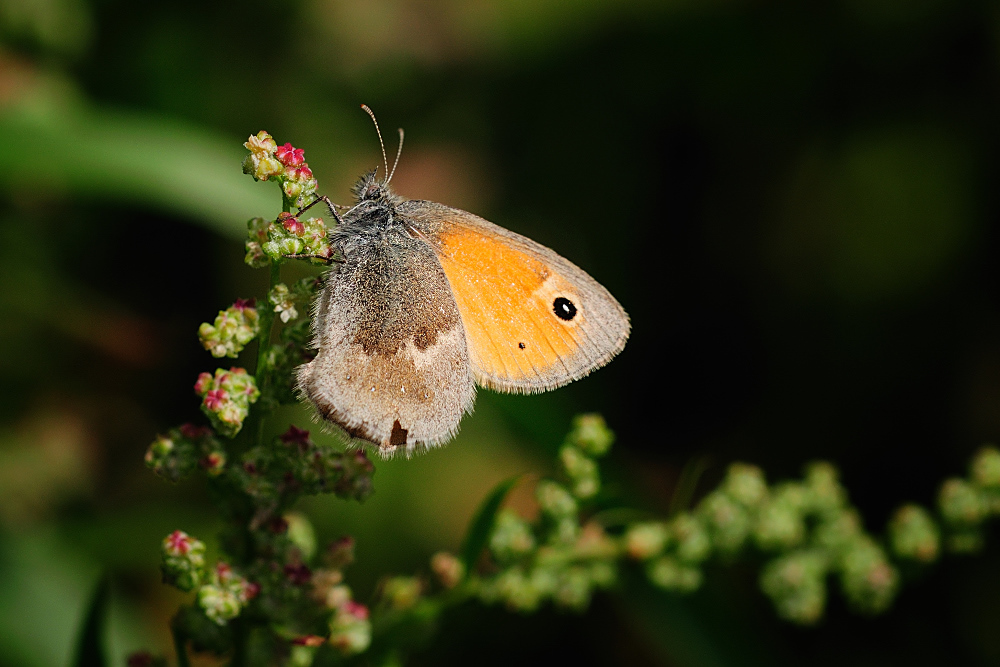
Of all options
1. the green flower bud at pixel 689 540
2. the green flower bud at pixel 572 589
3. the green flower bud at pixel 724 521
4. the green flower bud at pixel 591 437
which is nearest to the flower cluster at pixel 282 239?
the green flower bud at pixel 591 437

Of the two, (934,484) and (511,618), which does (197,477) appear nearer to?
(511,618)

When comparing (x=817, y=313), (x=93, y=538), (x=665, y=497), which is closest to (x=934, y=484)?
(x=817, y=313)

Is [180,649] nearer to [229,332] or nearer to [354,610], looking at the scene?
[354,610]

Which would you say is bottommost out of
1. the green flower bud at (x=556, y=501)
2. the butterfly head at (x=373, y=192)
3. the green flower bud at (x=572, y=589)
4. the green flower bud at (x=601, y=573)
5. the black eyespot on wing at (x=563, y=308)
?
the green flower bud at (x=572, y=589)

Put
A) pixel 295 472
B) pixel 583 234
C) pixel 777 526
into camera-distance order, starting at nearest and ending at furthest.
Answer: pixel 295 472
pixel 777 526
pixel 583 234

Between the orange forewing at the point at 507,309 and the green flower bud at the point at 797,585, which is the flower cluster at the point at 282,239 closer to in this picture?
the orange forewing at the point at 507,309

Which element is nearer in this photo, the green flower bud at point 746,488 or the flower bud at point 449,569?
the flower bud at point 449,569

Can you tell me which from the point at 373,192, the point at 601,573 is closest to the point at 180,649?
the point at 601,573
